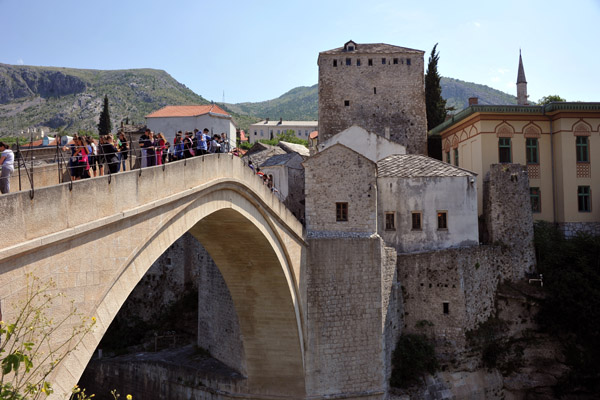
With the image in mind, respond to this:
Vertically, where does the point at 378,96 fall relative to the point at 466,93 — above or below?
below

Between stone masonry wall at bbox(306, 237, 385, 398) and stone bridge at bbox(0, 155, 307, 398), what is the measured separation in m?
0.49

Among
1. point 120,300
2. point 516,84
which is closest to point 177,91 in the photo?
point 516,84

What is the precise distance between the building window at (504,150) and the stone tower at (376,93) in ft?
22.4

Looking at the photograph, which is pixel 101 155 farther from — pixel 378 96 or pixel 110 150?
pixel 378 96

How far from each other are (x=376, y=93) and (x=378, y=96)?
219 mm

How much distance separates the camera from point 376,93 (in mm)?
32875

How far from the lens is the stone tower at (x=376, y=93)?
107 feet

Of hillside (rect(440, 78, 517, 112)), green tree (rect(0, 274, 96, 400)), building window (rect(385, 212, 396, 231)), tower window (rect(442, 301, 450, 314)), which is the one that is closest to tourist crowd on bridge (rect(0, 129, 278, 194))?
green tree (rect(0, 274, 96, 400))

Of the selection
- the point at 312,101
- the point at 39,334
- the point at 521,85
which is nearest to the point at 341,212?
the point at 39,334

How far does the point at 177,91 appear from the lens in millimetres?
120875

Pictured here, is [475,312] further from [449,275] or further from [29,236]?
[29,236]

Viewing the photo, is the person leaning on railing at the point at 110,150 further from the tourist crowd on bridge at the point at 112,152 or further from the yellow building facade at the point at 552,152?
the yellow building facade at the point at 552,152

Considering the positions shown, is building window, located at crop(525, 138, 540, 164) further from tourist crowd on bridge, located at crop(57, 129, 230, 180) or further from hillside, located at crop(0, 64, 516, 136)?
hillside, located at crop(0, 64, 516, 136)

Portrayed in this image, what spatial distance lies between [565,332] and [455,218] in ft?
21.0
